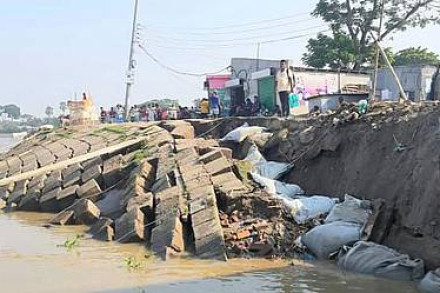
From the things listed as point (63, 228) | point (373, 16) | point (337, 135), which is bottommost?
point (63, 228)

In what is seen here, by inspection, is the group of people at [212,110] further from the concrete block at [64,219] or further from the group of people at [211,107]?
the concrete block at [64,219]

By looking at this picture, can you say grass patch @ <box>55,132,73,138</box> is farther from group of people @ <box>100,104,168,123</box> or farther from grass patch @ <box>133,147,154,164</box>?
grass patch @ <box>133,147,154,164</box>

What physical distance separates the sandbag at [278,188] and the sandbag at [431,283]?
4226 mm

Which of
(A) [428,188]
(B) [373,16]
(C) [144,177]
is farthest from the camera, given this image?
(B) [373,16]

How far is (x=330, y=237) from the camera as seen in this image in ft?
32.3

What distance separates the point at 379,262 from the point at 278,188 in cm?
387

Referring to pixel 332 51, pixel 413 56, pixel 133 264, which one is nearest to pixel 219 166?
pixel 133 264

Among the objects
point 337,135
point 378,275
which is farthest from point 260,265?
point 337,135

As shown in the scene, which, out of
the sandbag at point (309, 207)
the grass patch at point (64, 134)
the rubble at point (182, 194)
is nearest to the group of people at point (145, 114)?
the grass patch at point (64, 134)

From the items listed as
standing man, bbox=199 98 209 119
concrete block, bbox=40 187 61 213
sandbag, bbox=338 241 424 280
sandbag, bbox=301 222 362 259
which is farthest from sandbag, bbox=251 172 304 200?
standing man, bbox=199 98 209 119

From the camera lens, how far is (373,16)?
112ft

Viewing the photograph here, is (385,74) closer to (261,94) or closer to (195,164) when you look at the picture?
(261,94)

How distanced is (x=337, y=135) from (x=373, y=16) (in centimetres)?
2278

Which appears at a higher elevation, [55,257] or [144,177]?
[144,177]
